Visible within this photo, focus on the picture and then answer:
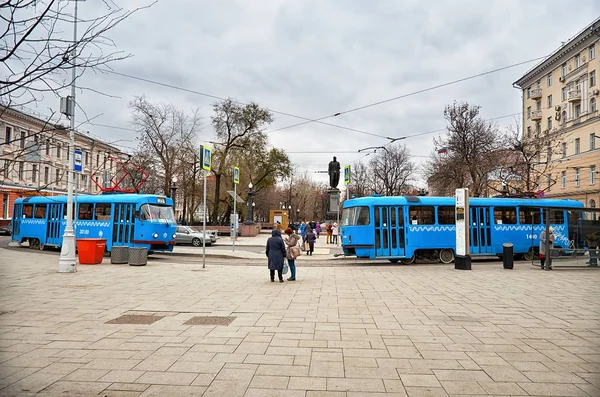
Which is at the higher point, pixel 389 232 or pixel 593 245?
Answer: pixel 389 232

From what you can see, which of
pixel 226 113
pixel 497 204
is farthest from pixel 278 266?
pixel 226 113

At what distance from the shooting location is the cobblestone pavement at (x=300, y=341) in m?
4.41

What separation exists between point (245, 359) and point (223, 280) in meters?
8.13

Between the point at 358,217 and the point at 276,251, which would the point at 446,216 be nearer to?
the point at 358,217

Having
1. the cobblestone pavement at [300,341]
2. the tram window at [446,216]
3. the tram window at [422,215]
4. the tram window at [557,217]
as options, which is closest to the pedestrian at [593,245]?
the tram window at [557,217]

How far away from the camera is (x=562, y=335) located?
6539mm

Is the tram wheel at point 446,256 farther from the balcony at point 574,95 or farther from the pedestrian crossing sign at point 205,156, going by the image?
the balcony at point 574,95

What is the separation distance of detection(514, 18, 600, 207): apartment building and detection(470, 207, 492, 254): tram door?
19831 mm

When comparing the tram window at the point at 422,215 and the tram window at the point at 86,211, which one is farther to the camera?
the tram window at the point at 86,211

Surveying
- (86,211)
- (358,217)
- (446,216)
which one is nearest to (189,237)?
(86,211)

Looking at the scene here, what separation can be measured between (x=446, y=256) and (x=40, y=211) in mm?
22756

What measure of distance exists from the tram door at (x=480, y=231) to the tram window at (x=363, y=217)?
17.7 ft

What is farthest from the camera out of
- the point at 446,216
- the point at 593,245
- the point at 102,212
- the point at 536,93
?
the point at 536,93

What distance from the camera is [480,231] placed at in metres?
20.9
